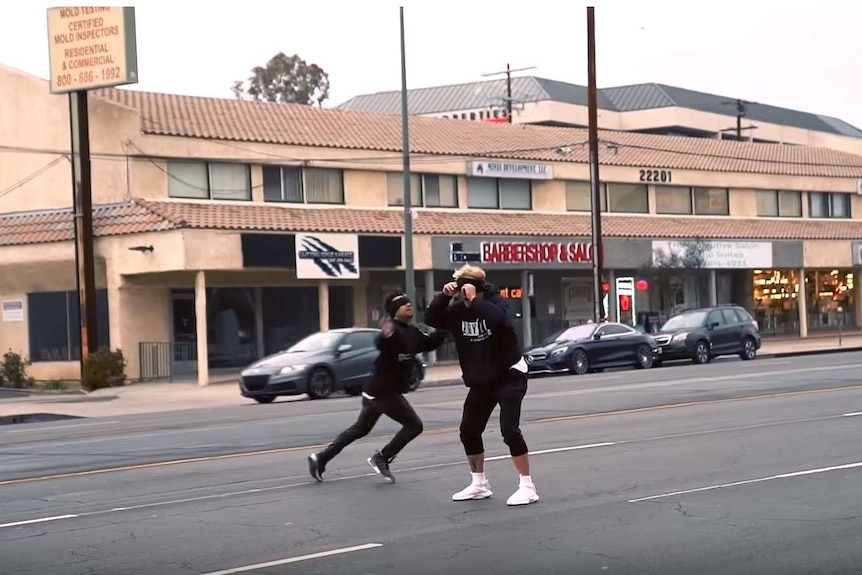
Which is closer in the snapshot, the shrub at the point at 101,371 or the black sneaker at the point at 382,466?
the black sneaker at the point at 382,466

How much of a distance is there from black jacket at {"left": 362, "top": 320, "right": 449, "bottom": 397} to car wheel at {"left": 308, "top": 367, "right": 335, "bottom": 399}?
1503 centimetres

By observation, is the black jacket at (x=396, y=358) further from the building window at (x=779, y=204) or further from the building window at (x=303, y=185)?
the building window at (x=779, y=204)

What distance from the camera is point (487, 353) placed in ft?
35.7

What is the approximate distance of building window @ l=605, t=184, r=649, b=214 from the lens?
50.2 meters

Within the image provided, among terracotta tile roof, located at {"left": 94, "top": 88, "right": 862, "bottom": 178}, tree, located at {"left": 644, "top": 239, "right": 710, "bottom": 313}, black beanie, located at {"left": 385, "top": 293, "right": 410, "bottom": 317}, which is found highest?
terracotta tile roof, located at {"left": 94, "top": 88, "right": 862, "bottom": 178}

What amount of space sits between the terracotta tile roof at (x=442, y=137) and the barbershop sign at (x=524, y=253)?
374 centimetres

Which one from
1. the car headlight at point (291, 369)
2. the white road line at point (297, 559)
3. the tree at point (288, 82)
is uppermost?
the tree at point (288, 82)

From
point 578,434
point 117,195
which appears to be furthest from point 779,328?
point 578,434

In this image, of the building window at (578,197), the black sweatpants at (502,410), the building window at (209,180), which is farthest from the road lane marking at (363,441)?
the building window at (578,197)

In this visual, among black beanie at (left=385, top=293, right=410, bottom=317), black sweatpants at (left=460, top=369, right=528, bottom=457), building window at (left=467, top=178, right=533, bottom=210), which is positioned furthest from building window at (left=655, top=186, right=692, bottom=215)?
black sweatpants at (left=460, top=369, right=528, bottom=457)

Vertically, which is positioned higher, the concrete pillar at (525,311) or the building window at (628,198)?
the building window at (628,198)

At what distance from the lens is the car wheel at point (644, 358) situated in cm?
3644

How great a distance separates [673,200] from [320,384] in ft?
90.8

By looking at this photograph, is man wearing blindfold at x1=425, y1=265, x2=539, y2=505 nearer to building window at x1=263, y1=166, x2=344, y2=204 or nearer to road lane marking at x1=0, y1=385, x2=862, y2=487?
road lane marking at x1=0, y1=385, x2=862, y2=487
